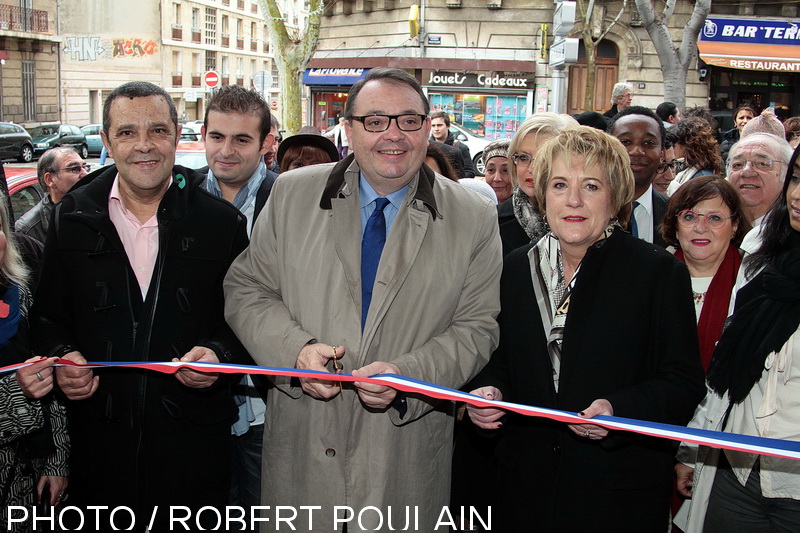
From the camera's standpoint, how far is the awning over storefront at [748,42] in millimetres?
22797

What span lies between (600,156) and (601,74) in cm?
2320

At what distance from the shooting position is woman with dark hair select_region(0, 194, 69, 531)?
283cm

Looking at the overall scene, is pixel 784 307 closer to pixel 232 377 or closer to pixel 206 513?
pixel 232 377

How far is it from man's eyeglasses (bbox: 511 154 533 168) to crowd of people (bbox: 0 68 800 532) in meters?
0.98

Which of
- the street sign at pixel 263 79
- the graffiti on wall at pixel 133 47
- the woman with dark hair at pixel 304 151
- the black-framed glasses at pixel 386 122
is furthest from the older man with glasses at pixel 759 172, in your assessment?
the graffiti on wall at pixel 133 47

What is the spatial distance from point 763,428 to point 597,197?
1.08m

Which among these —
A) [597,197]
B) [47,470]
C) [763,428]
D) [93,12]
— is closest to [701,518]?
[763,428]

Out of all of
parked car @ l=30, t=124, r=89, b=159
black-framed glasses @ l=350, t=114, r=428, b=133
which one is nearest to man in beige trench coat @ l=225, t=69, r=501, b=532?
black-framed glasses @ l=350, t=114, r=428, b=133

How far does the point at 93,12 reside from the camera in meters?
43.1

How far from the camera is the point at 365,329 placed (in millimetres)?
2771

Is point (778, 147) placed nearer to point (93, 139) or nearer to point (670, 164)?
point (670, 164)

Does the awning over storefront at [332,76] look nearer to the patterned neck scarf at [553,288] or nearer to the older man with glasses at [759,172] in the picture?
the older man with glasses at [759,172]

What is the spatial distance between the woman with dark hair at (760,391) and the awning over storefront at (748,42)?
22.6 m

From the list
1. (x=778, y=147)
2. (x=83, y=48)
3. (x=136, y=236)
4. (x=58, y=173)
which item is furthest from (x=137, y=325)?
(x=83, y=48)
